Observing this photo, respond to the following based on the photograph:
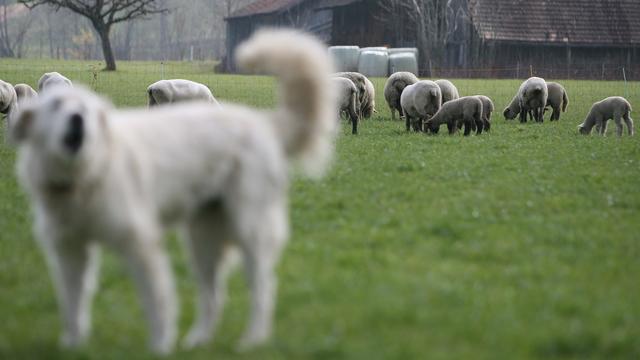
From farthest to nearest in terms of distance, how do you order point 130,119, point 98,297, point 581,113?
point 581,113 → point 98,297 → point 130,119

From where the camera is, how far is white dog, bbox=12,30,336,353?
4.97m

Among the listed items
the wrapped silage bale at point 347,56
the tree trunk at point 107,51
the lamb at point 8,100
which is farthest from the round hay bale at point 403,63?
the lamb at point 8,100

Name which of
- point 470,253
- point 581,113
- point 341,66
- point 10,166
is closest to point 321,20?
point 341,66

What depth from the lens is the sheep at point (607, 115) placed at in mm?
22109

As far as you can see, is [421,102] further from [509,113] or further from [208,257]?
[208,257]

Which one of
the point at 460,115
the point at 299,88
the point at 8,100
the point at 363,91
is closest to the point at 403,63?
the point at 363,91

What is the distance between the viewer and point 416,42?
198 feet

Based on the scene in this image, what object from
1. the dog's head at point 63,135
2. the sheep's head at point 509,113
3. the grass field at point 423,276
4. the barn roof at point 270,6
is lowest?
the grass field at point 423,276

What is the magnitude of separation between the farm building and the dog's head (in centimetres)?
4823

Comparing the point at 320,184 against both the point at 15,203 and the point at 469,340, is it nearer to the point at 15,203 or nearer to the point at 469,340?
the point at 15,203

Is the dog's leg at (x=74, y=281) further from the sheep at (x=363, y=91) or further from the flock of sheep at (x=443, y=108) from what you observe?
the sheep at (x=363, y=91)

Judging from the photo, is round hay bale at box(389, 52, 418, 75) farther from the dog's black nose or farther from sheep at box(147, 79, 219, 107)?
the dog's black nose

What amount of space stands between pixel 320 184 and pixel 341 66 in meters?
39.8

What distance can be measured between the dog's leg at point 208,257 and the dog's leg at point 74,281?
1.95 feet
